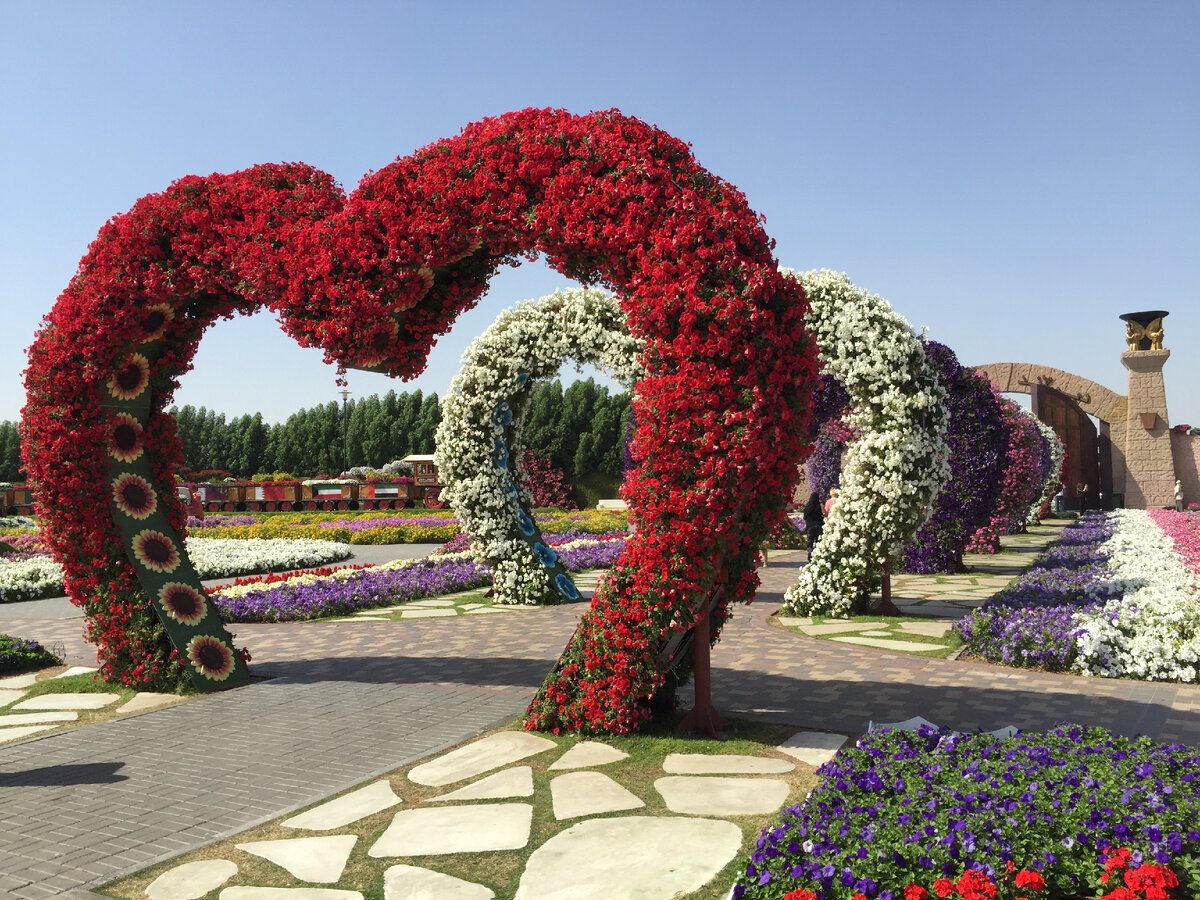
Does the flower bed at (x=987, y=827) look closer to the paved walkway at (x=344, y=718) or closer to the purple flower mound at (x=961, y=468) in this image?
the paved walkway at (x=344, y=718)

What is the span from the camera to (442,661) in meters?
7.86

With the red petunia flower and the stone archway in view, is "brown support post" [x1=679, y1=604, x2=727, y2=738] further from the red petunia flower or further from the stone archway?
the stone archway

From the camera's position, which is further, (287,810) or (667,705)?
(667,705)

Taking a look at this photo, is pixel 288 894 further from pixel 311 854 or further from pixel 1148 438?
pixel 1148 438

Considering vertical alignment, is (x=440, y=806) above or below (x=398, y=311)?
below

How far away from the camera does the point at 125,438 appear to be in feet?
23.2

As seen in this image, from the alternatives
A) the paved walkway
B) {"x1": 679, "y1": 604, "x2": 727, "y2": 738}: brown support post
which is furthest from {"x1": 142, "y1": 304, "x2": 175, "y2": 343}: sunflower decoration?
{"x1": 679, "y1": 604, "x2": 727, "y2": 738}: brown support post

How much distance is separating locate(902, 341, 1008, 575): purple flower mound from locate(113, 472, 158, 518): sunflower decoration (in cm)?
1024

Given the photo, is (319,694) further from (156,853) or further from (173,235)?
(173,235)

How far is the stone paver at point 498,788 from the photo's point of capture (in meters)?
4.43

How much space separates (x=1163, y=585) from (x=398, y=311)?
329 inches

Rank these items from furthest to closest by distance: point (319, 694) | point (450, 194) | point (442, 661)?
point (442, 661) < point (319, 694) < point (450, 194)

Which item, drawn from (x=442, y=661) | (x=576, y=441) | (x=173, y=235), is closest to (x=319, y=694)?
(x=442, y=661)

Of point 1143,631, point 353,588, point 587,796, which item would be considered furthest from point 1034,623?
point 353,588
